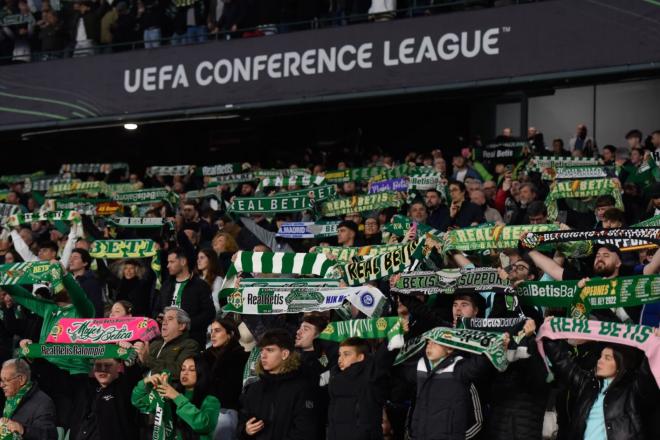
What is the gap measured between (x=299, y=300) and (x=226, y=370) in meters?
0.78

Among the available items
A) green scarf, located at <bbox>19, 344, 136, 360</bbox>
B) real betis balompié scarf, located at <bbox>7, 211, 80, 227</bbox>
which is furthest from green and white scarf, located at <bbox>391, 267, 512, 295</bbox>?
real betis balompié scarf, located at <bbox>7, 211, 80, 227</bbox>

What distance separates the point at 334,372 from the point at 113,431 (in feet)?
5.69

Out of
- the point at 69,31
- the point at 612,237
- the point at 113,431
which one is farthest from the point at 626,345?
the point at 69,31

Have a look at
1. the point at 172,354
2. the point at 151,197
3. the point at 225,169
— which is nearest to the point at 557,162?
the point at 151,197

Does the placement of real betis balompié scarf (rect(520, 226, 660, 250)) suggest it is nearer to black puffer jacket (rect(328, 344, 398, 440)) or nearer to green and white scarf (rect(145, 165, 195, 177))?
black puffer jacket (rect(328, 344, 398, 440))

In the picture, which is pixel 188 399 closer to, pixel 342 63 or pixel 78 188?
pixel 342 63

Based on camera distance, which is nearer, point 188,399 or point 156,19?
point 188,399

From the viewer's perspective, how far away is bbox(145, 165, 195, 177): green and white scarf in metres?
19.1

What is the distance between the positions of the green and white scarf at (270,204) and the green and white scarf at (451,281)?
4451 mm

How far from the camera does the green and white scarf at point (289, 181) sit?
15.8 m

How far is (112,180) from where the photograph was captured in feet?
69.4

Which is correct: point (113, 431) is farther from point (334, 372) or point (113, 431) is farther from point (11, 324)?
point (11, 324)

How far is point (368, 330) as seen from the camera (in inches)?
361

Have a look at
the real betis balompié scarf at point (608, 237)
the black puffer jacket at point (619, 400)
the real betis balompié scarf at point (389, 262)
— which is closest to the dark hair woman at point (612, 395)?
the black puffer jacket at point (619, 400)
